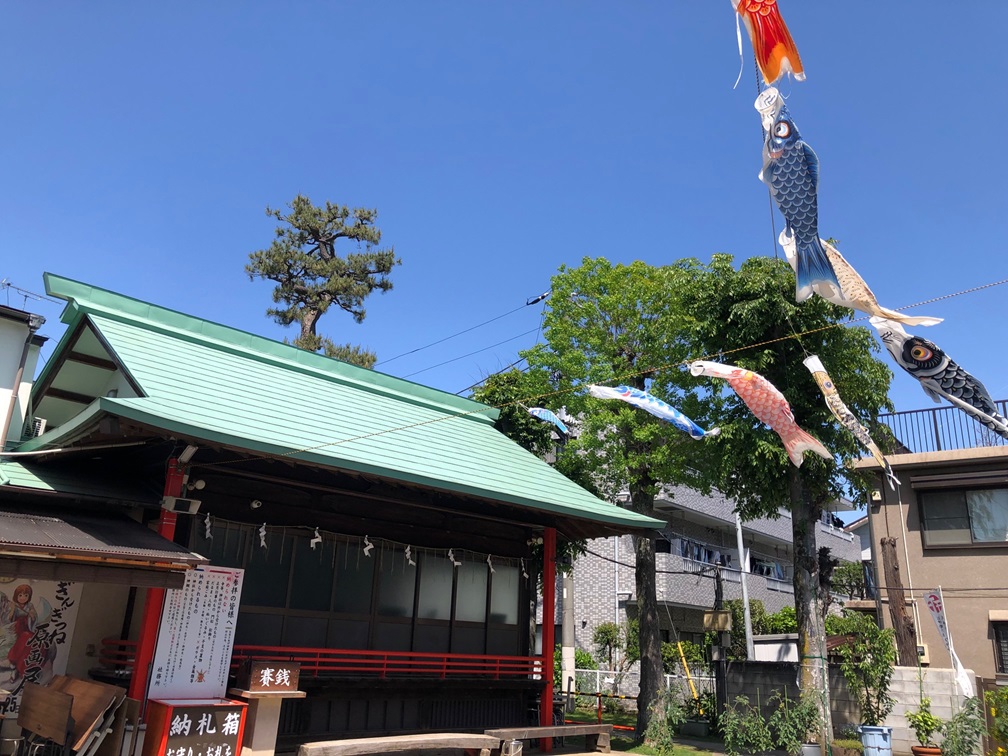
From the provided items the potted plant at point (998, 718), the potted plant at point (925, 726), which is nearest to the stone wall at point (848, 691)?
the potted plant at point (925, 726)

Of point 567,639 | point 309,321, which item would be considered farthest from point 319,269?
point 567,639

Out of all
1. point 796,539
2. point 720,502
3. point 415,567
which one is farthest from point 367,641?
point 720,502

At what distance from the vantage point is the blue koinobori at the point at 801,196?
937 centimetres

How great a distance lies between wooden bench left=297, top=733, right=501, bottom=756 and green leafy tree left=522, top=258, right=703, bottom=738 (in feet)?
21.7

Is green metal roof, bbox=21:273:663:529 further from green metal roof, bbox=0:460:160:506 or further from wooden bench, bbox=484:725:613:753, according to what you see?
wooden bench, bbox=484:725:613:753

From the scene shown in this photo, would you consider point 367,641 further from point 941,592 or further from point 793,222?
point 941,592

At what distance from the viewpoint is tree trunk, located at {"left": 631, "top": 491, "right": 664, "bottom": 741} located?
16.9m

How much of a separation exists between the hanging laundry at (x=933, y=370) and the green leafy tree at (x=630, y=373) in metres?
7.04

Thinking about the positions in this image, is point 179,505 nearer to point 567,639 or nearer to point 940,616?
point 567,639

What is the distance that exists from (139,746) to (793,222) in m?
10.2

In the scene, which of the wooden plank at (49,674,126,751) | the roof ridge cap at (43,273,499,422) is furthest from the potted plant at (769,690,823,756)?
the wooden plank at (49,674,126,751)

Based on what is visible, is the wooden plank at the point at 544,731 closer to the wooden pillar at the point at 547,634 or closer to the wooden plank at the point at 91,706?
the wooden pillar at the point at 547,634

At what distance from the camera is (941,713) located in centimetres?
1396

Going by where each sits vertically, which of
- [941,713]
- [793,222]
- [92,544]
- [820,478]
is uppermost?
[793,222]
